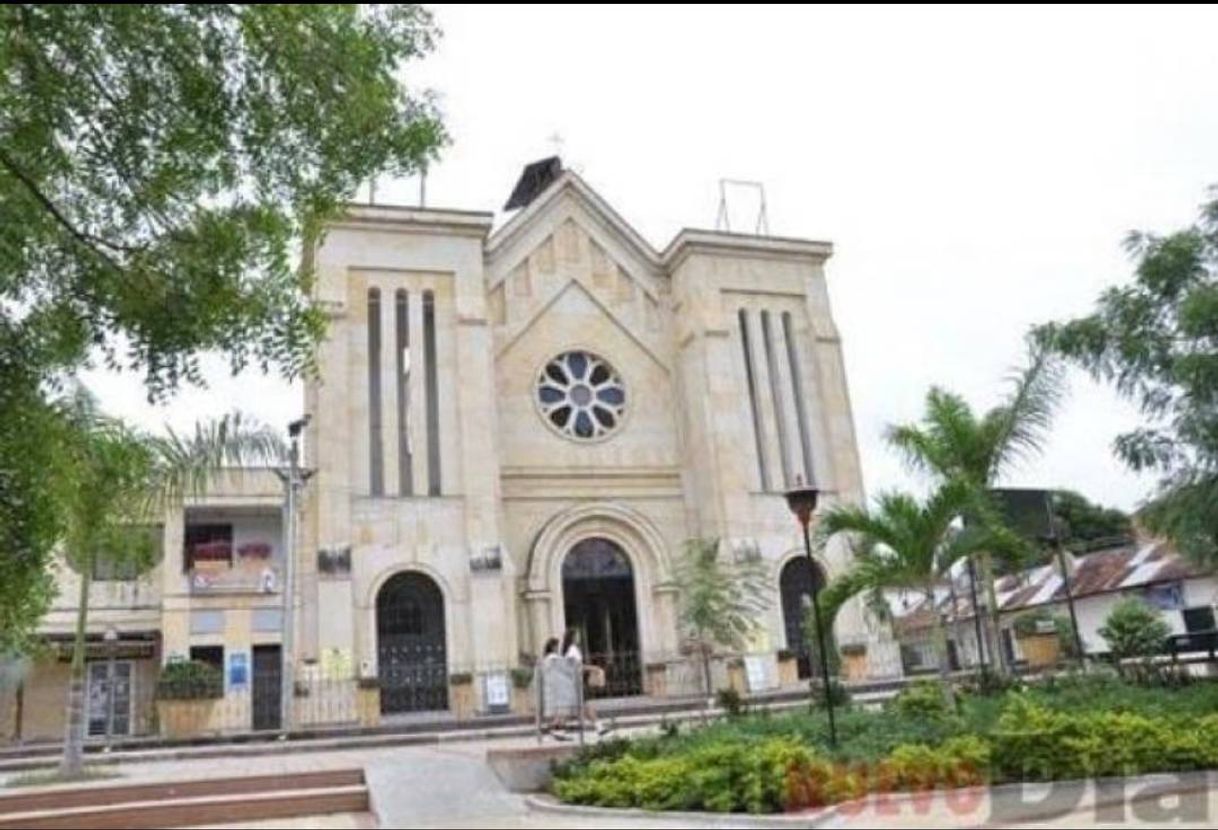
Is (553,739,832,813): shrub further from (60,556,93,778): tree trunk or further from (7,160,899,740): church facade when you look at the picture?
(7,160,899,740): church facade

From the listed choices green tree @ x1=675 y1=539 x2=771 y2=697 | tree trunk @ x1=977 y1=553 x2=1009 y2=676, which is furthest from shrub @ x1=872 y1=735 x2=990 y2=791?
green tree @ x1=675 y1=539 x2=771 y2=697

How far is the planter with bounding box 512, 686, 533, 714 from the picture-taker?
22094mm

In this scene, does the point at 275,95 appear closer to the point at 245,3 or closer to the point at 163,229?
the point at 163,229

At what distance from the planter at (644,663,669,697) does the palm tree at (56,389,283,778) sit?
33.1 ft

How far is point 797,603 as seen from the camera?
2698cm

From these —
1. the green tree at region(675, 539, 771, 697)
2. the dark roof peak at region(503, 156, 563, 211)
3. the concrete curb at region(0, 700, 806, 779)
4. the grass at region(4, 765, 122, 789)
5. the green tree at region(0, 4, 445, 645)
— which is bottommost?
the grass at region(4, 765, 122, 789)

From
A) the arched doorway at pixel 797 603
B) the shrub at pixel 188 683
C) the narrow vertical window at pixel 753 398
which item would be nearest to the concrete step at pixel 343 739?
the shrub at pixel 188 683

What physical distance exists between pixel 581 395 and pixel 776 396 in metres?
5.40

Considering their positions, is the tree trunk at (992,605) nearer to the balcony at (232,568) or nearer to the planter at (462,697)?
the planter at (462,697)

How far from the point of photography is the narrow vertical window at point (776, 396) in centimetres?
2816

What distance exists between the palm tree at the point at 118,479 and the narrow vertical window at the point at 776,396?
13790 mm

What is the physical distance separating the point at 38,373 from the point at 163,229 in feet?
5.01

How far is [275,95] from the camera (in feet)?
25.8

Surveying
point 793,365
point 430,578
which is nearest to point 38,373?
point 430,578
